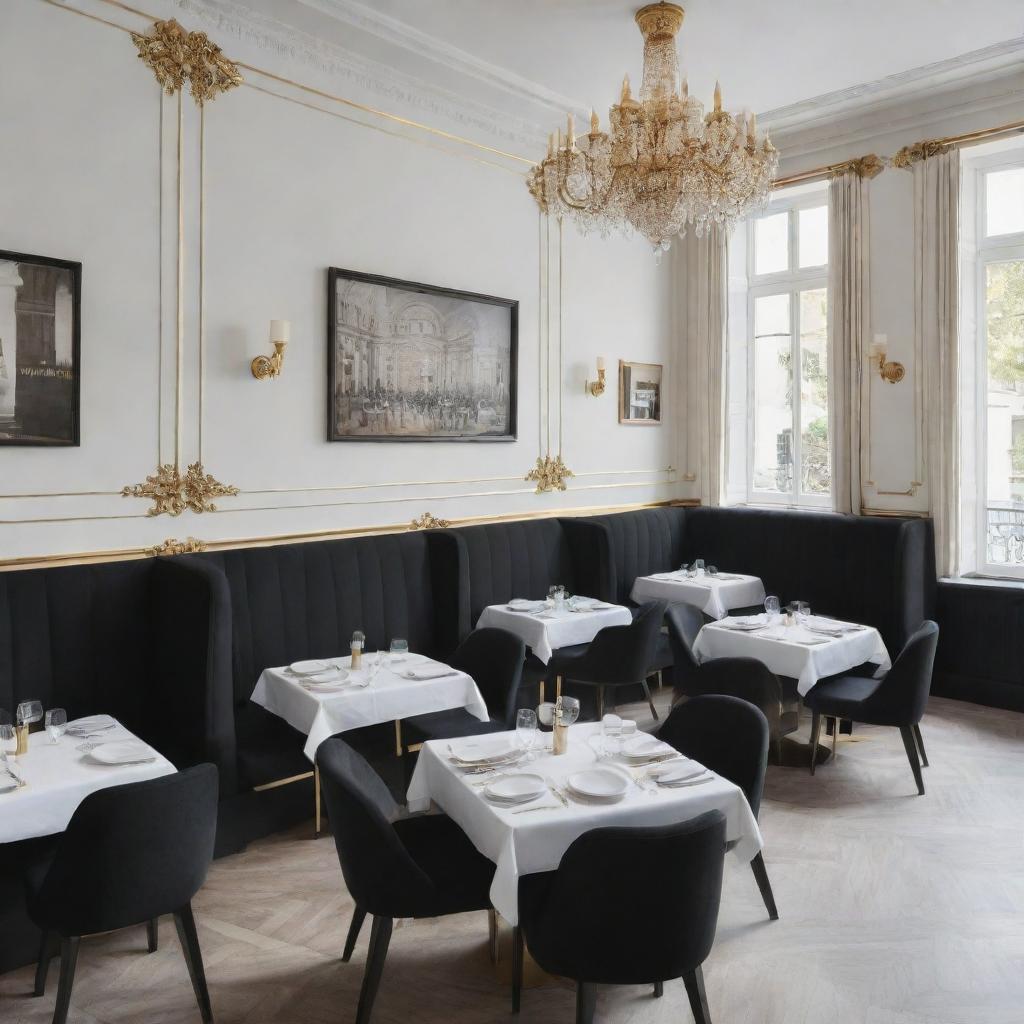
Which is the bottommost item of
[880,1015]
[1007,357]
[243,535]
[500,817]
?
[880,1015]

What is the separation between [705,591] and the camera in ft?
21.7

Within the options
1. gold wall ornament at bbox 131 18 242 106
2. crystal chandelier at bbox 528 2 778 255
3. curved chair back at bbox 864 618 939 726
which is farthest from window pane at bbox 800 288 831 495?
gold wall ornament at bbox 131 18 242 106

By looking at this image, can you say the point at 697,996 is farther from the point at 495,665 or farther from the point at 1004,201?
the point at 1004,201

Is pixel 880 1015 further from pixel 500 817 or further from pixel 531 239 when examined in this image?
pixel 531 239

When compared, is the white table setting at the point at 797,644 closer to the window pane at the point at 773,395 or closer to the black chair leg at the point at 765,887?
the black chair leg at the point at 765,887

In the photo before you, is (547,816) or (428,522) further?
(428,522)

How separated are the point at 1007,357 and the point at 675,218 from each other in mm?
3721

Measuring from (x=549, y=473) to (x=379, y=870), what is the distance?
15.2 feet

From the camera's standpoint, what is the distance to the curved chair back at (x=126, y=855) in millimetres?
2604

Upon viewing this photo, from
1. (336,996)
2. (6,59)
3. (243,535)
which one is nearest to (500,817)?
(336,996)

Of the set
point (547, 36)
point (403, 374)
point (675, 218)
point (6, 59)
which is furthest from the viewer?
point (403, 374)

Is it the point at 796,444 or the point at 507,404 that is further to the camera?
the point at 796,444

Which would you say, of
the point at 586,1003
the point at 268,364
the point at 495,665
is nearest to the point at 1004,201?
the point at 495,665

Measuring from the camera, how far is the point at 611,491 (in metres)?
7.71
